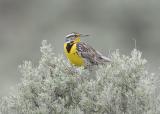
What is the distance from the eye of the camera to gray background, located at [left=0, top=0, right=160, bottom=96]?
16516 mm

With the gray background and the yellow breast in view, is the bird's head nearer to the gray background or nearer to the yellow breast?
the yellow breast

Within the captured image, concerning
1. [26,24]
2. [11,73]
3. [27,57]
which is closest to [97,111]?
[11,73]

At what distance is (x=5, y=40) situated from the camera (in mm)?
17672

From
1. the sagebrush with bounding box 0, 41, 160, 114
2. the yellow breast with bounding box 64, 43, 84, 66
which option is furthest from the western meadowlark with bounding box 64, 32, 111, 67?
the sagebrush with bounding box 0, 41, 160, 114

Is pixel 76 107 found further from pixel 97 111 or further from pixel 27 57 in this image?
pixel 27 57

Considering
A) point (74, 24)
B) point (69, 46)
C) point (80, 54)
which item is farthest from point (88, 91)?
point (74, 24)

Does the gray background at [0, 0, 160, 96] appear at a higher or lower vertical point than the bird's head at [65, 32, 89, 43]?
higher

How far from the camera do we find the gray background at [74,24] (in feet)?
54.2

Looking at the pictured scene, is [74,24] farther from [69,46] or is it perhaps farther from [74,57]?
[74,57]

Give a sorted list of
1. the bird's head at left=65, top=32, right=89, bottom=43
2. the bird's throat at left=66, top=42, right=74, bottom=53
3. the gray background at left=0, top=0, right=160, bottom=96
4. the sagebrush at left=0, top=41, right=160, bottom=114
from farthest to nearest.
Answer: the gray background at left=0, top=0, right=160, bottom=96
the bird's head at left=65, top=32, right=89, bottom=43
the bird's throat at left=66, top=42, right=74, bottom=53
the sagebrush at left=0, top=41, right=160, bottom=114

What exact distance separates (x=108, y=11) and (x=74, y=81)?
11.1m

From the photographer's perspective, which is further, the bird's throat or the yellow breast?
the bird's throat

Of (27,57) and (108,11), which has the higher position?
(108,11)

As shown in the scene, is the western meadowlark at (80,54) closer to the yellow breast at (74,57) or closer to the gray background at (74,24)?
the yellow breast at (74,57)
